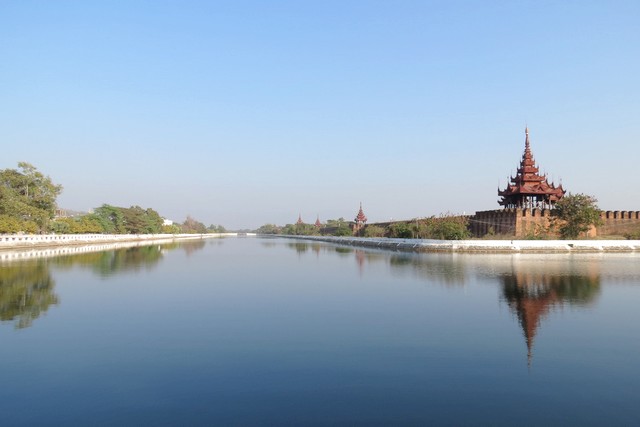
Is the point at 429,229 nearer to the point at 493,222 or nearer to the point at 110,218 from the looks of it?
the point at 493,222

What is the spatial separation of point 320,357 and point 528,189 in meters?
53.2

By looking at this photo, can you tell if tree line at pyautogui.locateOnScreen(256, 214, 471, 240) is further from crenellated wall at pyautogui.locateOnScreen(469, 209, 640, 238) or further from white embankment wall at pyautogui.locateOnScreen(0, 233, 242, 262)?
white embankment wall at pyautogui.locateOnScreen(0, 233, 242, 262)

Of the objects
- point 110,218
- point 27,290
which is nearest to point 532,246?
point 27,290

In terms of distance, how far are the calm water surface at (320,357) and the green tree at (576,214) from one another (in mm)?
33013

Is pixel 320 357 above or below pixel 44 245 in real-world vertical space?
below

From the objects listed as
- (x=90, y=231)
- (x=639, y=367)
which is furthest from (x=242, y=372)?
(x=90, y=231)

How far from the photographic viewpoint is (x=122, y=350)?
403 inches

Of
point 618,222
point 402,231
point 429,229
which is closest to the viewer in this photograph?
point 618,222

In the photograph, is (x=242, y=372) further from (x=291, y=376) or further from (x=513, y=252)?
(x=513, y=252)

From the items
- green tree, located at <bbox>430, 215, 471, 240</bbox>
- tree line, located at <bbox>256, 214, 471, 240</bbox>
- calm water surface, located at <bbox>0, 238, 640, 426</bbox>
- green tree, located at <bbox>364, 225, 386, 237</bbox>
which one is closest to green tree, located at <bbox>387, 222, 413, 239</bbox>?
tree line, located at <bbox>256, 214, 471, 240</bbox>

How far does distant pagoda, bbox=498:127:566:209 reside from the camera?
56.9m

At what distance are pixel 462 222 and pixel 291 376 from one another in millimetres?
51022

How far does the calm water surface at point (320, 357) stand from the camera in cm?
703

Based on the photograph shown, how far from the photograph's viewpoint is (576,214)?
49.2m
